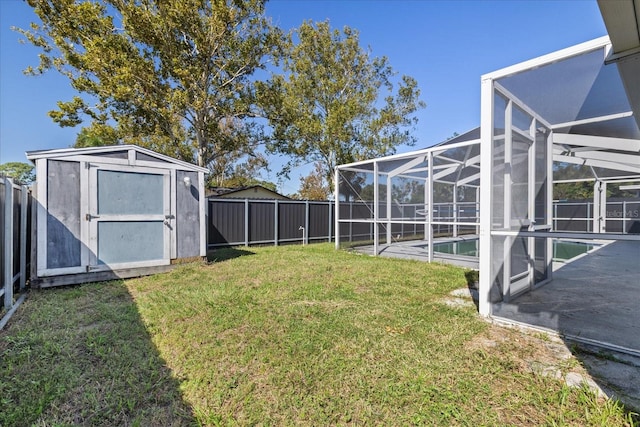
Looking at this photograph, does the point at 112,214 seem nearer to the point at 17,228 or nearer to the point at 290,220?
the point at 17,228

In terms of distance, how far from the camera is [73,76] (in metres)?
10.6

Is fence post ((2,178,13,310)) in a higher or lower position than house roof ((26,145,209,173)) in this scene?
lower

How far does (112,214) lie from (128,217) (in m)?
0.23

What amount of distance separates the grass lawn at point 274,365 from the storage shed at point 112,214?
74 centimetres

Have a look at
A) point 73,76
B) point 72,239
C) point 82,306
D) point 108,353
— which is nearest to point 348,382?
point 108,353

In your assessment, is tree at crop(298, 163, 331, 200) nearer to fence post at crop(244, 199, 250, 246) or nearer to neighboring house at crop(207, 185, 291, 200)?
neighboring house at crop(207, 185, 291, 200)

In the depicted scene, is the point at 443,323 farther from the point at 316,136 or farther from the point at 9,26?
the point at 9,26

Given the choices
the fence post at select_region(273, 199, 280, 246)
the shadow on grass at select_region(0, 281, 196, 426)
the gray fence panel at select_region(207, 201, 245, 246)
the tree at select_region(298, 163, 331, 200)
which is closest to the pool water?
the fence post at select_region(273, 199, 280, 246)

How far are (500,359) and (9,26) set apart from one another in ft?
54.3

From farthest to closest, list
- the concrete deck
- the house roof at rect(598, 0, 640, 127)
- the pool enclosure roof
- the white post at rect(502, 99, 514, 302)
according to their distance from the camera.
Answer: the white post at rect(502, 99, 514, 302), the concrete deck, the pool enclosure roof, the house roof at rect(598, 0, 640, 127)

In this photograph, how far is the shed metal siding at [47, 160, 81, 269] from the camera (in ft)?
13.9

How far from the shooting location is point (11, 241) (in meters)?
3.29

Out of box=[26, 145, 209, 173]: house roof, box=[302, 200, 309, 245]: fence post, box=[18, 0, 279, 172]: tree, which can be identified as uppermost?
A: box=[18, 0, 279, 172]: tree

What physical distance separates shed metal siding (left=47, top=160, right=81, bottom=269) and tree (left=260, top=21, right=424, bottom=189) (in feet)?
30.8
